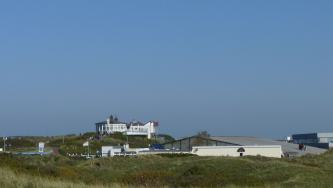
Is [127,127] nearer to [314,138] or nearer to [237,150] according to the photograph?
[314,138]

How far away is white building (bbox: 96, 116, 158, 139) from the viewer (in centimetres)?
17225

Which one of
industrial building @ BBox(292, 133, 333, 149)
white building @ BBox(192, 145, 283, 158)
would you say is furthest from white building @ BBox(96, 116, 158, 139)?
white building @ BBox(192, 145, 283, 158)

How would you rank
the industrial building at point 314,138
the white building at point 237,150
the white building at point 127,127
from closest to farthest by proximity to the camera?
the white building at point 237,150 → the industrial building at point 314,138 → the white building at point 127,127

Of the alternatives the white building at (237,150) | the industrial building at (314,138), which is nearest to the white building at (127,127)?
the industrial building at (314,138)

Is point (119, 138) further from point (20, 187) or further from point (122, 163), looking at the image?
point (20, 187)

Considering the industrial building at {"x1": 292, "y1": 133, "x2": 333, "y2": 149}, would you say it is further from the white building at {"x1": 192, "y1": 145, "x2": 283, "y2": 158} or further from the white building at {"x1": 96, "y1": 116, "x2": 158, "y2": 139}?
the white building at {"x1": 192, "y1": 145, "x2": 283, "y2": 158}

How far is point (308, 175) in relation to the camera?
42.2 meters

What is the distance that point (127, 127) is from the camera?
177 m

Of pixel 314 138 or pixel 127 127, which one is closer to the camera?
pixel 314 138

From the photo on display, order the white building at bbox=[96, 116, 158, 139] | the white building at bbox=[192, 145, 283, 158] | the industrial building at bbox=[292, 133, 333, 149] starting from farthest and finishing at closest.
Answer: the white building at bbox=[96, 116, 158, 139] → the industrial building at bbox=[292, 133, 333, 149] → the white building at bbox=[192, 145, 283, 158]

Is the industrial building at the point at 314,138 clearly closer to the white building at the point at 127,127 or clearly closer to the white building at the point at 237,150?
the white building at the point at 127,127

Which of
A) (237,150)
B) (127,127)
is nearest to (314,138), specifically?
(127,127)

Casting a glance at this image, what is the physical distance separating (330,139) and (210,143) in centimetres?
8381

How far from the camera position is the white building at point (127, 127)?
172 m
